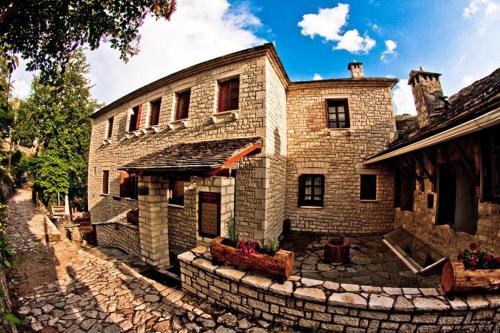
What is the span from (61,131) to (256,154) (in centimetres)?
1637

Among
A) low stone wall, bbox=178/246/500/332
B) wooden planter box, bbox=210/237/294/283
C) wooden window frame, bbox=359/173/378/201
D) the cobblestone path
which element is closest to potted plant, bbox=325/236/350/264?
low stone wall, bbox=178/246/500/332

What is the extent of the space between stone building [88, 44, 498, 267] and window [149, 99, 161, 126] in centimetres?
5

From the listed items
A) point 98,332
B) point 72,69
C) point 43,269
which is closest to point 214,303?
point 98,332

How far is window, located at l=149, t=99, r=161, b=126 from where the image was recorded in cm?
900

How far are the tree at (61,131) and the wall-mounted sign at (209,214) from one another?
1429cm

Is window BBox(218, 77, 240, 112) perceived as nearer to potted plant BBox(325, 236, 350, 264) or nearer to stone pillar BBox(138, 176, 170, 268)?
stone pillar BBox(138, 176, 170, 268)

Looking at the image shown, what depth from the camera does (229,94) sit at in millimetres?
6922

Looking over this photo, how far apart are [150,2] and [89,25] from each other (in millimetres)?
1456

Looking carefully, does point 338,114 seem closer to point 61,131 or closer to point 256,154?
point 256,154

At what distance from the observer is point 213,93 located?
23.0 ft

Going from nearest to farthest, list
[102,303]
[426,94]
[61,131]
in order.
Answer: [102,303], [426,94], [61,131]

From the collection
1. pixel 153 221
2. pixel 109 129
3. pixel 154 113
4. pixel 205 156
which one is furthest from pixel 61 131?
pixel 205 156

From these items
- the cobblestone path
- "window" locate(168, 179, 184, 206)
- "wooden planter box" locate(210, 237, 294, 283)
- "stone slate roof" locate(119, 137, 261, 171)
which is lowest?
the cobblestone path

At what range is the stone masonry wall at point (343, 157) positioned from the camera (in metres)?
7.93
